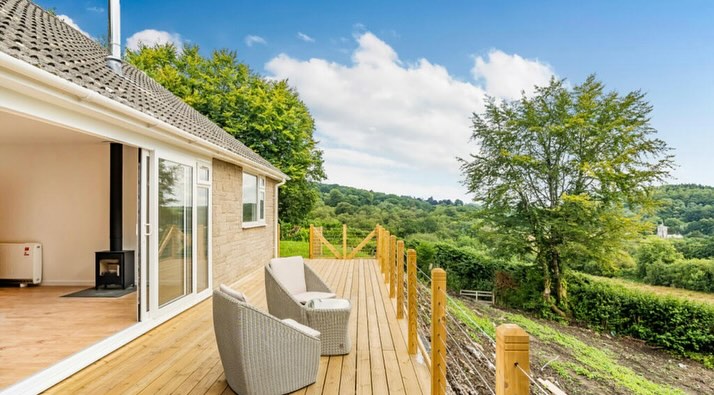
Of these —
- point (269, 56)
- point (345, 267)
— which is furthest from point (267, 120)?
point (345, 267)

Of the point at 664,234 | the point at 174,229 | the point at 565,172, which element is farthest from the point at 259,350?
the point at 664,234

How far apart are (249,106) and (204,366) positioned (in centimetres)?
1703

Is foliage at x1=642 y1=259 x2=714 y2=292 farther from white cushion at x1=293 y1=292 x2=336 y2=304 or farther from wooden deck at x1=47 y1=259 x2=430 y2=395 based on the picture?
white cushion at x1=293 y1=292 x2=336 y2=304

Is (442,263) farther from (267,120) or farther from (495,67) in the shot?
(495,67)

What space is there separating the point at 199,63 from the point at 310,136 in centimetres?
724

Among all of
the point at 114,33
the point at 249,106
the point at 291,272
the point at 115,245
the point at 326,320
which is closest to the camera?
the point at 326,320

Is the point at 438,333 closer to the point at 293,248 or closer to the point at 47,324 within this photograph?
the point at 47,324

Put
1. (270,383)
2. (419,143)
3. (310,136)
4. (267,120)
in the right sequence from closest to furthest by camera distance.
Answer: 1. (270,383)
2. (267,120)
3. (310,136)
4. (419,143)

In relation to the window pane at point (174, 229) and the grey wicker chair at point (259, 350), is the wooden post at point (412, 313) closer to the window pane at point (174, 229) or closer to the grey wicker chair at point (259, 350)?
the grey wicker chair at point (259, 350)

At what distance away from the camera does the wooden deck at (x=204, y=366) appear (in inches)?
121

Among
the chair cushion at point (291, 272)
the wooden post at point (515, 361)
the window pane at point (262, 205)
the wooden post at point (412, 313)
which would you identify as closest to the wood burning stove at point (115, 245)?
the chair cushion at point (291, 272)

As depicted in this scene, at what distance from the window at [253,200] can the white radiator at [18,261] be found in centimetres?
376

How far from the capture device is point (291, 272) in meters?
4.88

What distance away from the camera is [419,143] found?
3058cm
